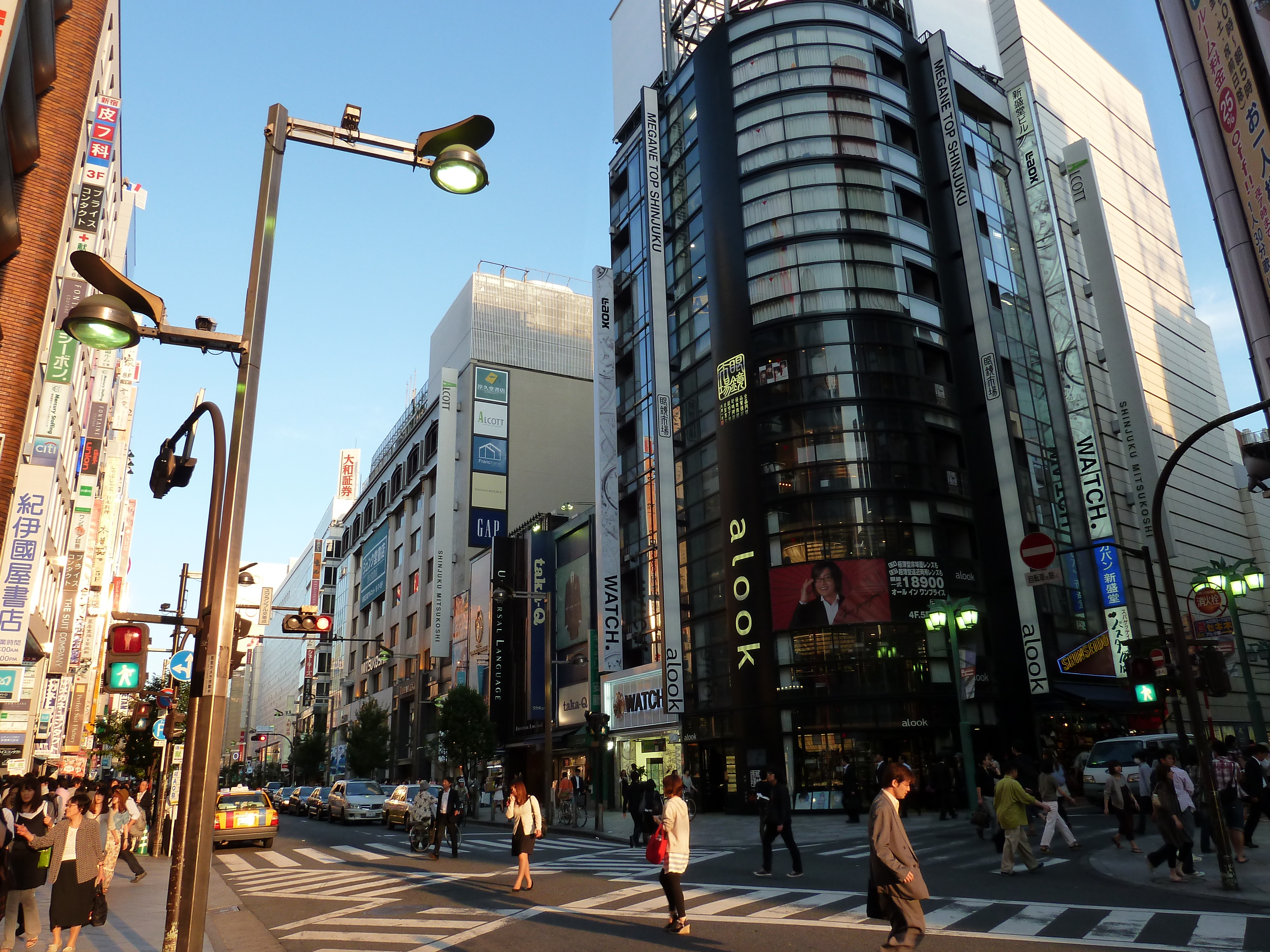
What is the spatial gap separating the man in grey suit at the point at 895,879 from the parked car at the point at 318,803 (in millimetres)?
40962

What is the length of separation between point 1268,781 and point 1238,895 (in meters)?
7.89

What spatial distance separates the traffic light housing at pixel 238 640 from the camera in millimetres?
7012

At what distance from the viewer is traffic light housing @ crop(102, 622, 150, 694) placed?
878 centimetres

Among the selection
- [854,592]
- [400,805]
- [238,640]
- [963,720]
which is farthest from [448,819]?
[854,592]

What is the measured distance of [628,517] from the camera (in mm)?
45750

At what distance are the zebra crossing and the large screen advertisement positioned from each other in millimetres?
21205

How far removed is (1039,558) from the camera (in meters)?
27.5

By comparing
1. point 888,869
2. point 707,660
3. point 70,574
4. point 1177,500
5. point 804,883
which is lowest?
point 804,883

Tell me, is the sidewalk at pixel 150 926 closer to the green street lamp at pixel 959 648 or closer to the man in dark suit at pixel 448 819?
the man in dark suit at pixel 448 819

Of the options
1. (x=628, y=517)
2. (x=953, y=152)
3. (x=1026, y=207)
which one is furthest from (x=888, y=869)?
(x=1026, y=207)

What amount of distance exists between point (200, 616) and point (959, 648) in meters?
28.2

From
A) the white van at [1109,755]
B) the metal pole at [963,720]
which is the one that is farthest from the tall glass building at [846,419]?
the white van at [1109,755]

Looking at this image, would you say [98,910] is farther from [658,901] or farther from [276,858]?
[276,858]

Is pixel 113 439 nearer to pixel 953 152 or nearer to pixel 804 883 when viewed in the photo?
pixel 953 152
